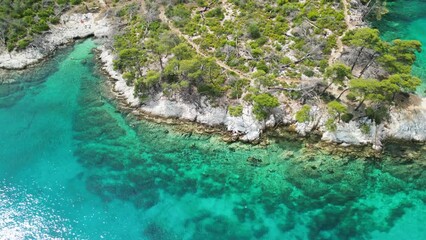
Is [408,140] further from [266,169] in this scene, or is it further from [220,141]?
[220,141]

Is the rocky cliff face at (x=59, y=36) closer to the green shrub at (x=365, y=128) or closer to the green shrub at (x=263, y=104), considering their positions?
the green shrub at (x=263, y=104)

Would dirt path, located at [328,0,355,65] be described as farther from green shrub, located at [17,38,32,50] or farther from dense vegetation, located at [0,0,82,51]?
green shrub, located at [17,38,32,50]

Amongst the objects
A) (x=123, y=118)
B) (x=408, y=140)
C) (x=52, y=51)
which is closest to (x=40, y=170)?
(x=123, y=118)

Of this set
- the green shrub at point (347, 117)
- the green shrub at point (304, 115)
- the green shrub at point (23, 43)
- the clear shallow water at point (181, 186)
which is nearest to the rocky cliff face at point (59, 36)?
the green shrub at point (23, 43)

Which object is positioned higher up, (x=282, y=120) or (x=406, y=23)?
(x=406, y=23)

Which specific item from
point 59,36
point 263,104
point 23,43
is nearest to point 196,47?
point 263,104

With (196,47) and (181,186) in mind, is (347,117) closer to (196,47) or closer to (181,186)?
(181,186)

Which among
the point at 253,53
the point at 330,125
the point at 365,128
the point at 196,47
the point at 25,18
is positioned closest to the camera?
the point at 365,128
